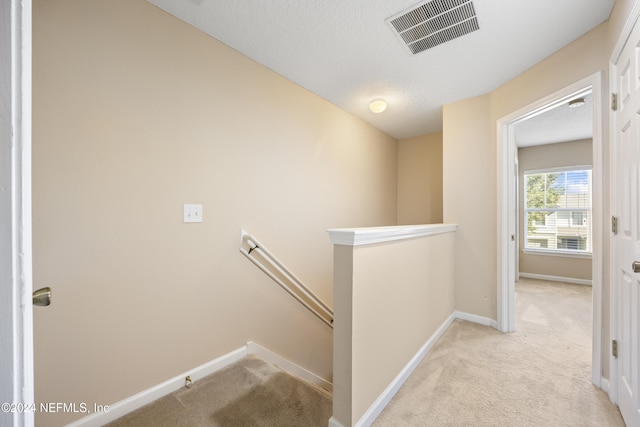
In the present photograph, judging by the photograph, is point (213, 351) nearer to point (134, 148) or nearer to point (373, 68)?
point (134, 148)

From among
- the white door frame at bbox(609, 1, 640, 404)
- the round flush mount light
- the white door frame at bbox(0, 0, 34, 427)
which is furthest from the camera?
the round flush mount light

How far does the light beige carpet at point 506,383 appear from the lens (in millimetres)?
1492

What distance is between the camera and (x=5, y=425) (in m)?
0.47

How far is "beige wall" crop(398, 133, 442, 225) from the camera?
389 centimetres

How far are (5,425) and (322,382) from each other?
2.41m

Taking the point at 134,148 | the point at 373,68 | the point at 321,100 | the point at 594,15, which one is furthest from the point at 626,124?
the point at 134,148

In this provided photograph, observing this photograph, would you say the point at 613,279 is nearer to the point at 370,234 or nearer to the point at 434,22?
the point at 370,234

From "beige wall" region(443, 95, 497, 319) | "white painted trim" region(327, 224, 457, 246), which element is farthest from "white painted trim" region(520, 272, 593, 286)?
"white painted trim" region(327, 224, 457, 246)

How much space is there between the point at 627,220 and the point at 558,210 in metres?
4.22

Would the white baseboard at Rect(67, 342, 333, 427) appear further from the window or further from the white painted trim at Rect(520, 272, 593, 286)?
the window

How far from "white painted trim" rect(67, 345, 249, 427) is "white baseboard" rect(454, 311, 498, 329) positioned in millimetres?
2245

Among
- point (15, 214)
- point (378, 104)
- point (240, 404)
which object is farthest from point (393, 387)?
point (378, 104)

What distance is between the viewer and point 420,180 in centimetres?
404

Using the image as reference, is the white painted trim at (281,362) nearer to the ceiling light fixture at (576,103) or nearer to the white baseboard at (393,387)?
the white baseboard at (393,387)
